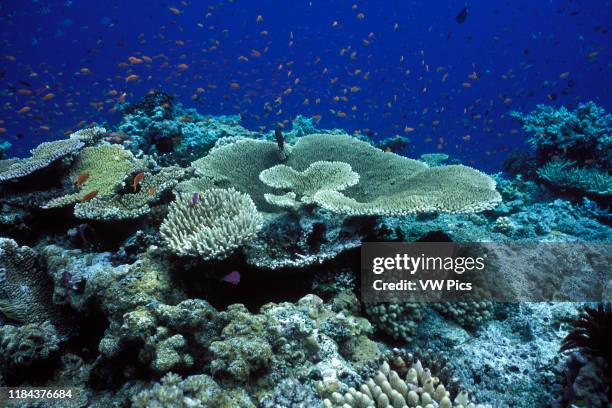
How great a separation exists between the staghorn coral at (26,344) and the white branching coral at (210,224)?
1.31 meters

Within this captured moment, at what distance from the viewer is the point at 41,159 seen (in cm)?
555

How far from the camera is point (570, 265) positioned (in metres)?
5.11

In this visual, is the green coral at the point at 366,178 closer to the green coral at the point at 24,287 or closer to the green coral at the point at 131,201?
the green coral at the point at 131,201

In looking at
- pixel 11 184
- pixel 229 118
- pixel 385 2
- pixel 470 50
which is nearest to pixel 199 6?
pixel 385 2

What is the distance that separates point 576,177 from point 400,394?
9.34m

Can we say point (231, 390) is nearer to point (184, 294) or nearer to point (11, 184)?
point (184, 294)

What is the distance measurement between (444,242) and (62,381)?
177 inches

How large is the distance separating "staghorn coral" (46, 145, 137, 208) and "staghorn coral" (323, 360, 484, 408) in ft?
14.0

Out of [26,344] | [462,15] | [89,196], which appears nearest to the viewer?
[26,344]

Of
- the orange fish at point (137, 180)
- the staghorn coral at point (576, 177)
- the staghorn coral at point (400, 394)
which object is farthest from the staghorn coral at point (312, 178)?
the staghorn coral at point (576, 177)

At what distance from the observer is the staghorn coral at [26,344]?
10.1 ft

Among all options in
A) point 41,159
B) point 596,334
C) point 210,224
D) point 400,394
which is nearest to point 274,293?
point 210,224

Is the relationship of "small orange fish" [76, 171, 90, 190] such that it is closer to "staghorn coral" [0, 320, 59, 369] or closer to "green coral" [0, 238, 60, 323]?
"green coral" [0, 238, 60, 323]

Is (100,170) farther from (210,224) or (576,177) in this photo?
(576,177)
